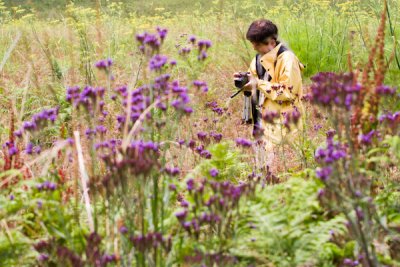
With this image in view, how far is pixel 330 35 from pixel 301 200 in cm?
574

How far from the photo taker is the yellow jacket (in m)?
4.91

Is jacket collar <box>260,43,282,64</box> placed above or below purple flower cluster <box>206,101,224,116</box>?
above

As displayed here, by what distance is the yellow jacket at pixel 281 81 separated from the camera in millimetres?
4906

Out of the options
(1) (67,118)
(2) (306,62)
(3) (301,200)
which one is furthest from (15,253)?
(2) (306,62)

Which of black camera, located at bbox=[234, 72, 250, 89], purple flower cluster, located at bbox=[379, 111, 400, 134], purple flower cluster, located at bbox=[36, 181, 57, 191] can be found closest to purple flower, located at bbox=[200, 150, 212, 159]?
purple flower cluster, located at bbox=[379, 111, 400, 134]

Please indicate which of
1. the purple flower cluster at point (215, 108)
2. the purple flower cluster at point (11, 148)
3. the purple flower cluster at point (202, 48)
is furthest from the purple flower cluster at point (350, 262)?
the purple flower cluster at point (215, 108)

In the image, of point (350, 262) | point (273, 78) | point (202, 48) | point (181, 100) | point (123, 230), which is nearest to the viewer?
point (123, 230)

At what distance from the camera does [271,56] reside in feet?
16.8

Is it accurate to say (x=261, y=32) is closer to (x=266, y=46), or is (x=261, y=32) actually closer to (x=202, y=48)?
(x=266, y=46)

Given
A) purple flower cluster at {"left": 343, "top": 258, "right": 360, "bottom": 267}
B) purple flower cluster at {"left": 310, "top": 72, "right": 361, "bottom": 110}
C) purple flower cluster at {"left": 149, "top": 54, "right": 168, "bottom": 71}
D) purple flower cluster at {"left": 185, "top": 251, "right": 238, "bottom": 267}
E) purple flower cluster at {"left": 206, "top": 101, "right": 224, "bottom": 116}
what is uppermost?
purple flower cluster at {"left": 149, "top": 54, "right": 168, "bottom": 71}

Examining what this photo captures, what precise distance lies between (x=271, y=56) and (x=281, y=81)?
0.23 m

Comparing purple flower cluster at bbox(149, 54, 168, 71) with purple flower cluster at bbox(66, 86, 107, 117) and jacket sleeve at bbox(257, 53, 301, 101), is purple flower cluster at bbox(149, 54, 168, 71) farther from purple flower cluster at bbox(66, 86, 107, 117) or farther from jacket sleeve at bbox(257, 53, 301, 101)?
jacket sleeve at bbox(257, 53, 301, 101)

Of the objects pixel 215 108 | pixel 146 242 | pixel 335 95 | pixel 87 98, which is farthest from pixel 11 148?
pixel 215 108

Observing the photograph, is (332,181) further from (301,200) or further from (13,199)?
(13,199)
